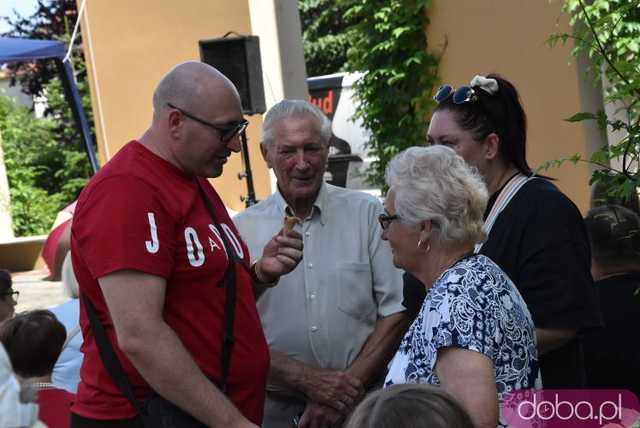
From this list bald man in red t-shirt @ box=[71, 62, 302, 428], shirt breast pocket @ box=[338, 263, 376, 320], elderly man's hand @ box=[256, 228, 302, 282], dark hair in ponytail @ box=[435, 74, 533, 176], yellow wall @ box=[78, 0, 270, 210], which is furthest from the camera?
yellow wall @ box=[78, 0, 270, 210]

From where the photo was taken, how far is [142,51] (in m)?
14.2

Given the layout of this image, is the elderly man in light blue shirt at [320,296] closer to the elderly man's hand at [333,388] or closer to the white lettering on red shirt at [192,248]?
the elderly man's hand at [333,388]

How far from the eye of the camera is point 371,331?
3645 millimetres

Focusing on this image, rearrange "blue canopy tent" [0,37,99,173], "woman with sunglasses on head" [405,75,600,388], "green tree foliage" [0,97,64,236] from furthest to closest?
"green tree foliage" [0,97,64,236] → "blue canopy tent" [0,37,99,173] → "woman with sunglasses on head" [405,75,600,388]

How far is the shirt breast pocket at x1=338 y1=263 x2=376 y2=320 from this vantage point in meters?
3.61

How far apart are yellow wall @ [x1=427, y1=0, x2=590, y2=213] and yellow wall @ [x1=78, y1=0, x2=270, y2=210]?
12.9 ft

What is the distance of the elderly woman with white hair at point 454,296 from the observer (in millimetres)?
2381

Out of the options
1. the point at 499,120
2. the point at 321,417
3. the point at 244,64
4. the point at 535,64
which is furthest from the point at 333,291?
the point at 244,64

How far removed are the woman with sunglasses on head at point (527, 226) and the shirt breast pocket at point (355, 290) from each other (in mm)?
563

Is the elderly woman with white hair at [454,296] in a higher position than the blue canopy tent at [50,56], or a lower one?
higher

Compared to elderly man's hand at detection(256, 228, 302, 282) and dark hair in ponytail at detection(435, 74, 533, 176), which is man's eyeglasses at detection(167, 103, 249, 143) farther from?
Answer: dark hair in ponytail at detection(435, 74, 533, 176)

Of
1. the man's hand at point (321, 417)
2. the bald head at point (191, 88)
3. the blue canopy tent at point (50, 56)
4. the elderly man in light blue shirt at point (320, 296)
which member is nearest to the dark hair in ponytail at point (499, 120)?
the elderly man in light blue shirt at point (320, 296)

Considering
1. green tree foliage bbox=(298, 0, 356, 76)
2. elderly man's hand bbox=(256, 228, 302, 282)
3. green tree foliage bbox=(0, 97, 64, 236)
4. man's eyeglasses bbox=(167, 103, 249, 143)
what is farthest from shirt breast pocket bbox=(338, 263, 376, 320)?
green tree foliage bbox=(298, 0, 356, 76)

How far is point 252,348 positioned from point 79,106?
14.4 m
